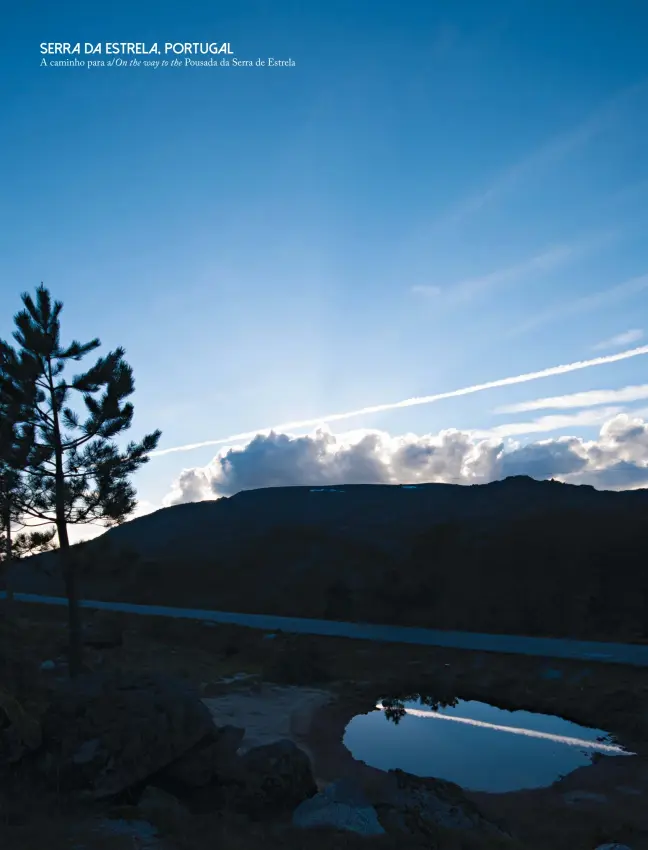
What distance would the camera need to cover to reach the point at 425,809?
7.53m

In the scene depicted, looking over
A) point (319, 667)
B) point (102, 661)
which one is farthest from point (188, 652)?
point (319, 667)

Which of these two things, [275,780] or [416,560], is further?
[416,560]

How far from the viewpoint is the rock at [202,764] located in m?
8.88

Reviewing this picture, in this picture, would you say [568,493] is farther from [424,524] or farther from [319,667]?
[319,667]

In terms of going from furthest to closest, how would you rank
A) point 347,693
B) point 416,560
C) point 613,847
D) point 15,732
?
point 416,560
point 347,693
point 15,732
point 613,847

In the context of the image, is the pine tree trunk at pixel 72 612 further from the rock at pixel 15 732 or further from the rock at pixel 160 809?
the rock at pixel 160 809

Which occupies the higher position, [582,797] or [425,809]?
[425,809]

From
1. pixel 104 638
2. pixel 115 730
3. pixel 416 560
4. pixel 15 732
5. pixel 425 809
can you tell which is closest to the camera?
pixel 425 809

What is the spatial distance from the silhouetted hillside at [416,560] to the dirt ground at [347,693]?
4.89 m

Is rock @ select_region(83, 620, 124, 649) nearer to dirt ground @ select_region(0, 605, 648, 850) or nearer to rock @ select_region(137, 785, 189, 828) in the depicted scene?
dirt ground @ select_region(0, 605, 648, 850)

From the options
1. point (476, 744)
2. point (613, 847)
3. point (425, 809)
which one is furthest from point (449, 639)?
point (613, 847)

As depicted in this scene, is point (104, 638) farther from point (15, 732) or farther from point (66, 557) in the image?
point (15, 732)

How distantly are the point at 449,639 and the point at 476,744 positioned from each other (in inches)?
385

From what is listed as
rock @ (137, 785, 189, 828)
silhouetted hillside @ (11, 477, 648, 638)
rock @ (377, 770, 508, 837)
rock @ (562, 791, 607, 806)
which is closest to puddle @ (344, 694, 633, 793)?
rock @ (562, 791, 607, 806)
